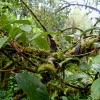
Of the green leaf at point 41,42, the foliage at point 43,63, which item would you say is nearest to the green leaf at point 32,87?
the foliage at point 43,63

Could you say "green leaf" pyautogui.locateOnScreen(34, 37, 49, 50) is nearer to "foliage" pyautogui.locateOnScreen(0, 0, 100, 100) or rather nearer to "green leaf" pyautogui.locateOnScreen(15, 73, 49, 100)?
"foliage" pyautogui.locateOnScreen(0, 0, 100, 100)

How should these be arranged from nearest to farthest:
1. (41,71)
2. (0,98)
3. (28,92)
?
1. (28,92)
2. (41,71)
3. (0,98)

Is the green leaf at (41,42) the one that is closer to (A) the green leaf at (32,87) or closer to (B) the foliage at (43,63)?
(B) the foliage at (43,63)

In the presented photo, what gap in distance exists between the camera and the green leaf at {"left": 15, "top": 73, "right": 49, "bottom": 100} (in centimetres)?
40

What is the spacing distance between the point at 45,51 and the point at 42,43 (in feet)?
0.25

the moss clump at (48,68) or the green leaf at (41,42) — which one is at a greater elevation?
the green leaf at (41,42)

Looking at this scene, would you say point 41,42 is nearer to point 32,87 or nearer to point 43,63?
point 43,63

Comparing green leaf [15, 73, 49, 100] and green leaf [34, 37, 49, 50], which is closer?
green leaf [15, 73, 49, 100]

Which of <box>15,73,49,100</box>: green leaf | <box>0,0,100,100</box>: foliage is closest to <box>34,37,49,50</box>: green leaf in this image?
<box>0,0,100,100</box>: foliage

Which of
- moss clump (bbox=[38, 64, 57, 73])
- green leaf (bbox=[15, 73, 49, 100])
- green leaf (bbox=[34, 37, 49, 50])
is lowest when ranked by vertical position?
green leaf (bbox=[15, 73, 49, 100])

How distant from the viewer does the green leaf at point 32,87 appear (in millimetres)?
398

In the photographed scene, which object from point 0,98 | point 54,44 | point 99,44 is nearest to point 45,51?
point 54,44

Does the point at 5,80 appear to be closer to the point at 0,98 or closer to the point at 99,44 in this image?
the point at 99,44

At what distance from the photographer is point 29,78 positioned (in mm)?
426
